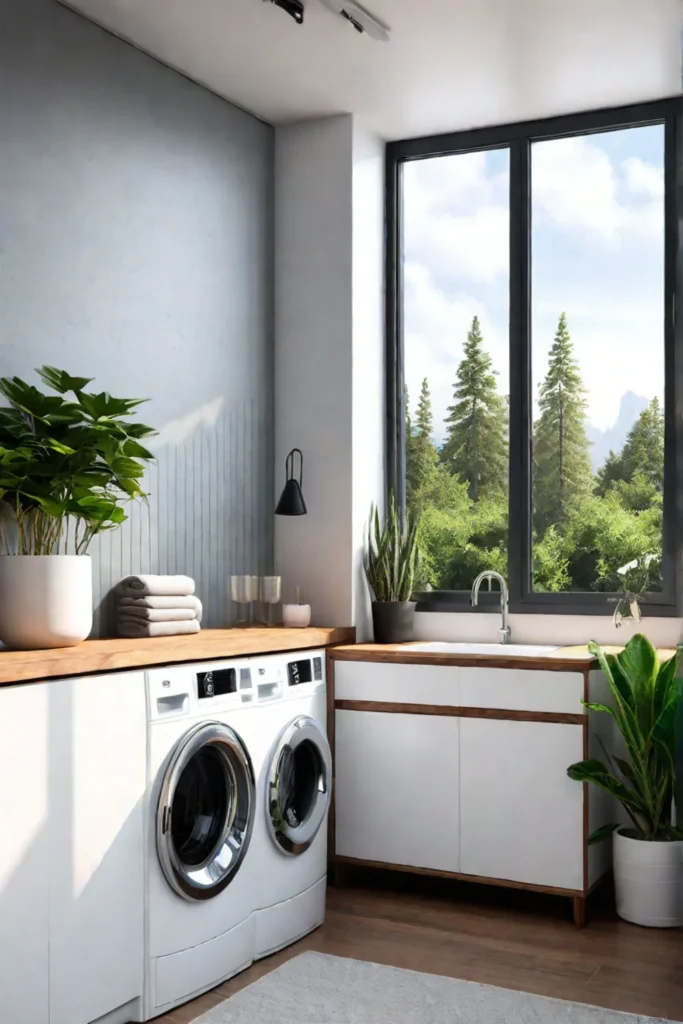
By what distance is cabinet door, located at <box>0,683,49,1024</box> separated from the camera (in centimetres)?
238

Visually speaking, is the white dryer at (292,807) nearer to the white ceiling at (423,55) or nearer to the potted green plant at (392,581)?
the potted green plant at (392,581)

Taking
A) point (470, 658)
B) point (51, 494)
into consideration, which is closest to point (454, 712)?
point (470, 658)

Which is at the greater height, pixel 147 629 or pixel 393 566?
pixel 393 566

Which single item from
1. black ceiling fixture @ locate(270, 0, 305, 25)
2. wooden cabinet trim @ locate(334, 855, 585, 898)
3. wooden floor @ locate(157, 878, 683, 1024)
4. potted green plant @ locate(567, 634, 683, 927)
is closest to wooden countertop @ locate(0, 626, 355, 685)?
wooden cabinet trim @ locate(334, 855, 585, 898)

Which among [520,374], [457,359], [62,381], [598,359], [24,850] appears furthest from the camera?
[457,359]

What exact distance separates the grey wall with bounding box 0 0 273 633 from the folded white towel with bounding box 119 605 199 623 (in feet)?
0.31

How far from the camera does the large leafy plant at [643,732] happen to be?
3.49 m

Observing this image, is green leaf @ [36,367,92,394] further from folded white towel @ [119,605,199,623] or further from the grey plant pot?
the grey plant pot

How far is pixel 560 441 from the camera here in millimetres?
4301

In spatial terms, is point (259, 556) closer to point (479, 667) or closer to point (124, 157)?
point (479, 667)

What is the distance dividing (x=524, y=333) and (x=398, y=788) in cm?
185

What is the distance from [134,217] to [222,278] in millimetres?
540

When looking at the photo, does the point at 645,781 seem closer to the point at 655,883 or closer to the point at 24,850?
the point at 655,883

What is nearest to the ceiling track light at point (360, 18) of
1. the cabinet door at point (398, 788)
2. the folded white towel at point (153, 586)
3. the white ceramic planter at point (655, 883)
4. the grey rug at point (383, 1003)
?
the folded white towel at point (153, 586)
